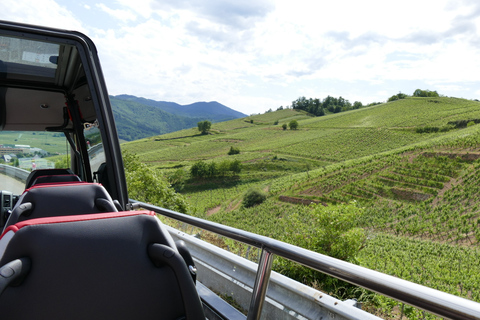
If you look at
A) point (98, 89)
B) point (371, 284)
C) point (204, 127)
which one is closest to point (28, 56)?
point (98, 89)

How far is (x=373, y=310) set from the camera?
17.5ft

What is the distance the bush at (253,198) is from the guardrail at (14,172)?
175 feet

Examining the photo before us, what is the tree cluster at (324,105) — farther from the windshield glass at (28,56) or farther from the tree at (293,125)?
the windshield glass at (28,56)

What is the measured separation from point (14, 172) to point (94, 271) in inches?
177

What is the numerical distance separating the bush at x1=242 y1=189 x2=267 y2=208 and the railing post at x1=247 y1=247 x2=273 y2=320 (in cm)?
5620

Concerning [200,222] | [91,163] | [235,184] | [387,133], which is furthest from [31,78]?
Answer: [387,133]

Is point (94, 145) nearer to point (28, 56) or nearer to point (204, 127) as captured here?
point (28, 56)

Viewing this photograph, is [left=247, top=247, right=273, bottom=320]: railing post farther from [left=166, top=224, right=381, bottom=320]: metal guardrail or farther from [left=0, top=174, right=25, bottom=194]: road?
[left=0, top=174, right=25, bottom=194]: road

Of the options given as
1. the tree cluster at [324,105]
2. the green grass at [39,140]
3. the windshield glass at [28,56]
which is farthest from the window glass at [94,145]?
the tree cluster at [324,105]

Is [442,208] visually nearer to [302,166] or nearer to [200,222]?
[302,166]

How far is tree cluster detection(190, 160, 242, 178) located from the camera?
79.4 meters

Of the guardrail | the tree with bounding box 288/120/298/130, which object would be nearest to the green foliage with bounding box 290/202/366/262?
the guardrail

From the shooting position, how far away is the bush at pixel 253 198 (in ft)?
191

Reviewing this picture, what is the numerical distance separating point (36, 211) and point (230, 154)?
316 feet
